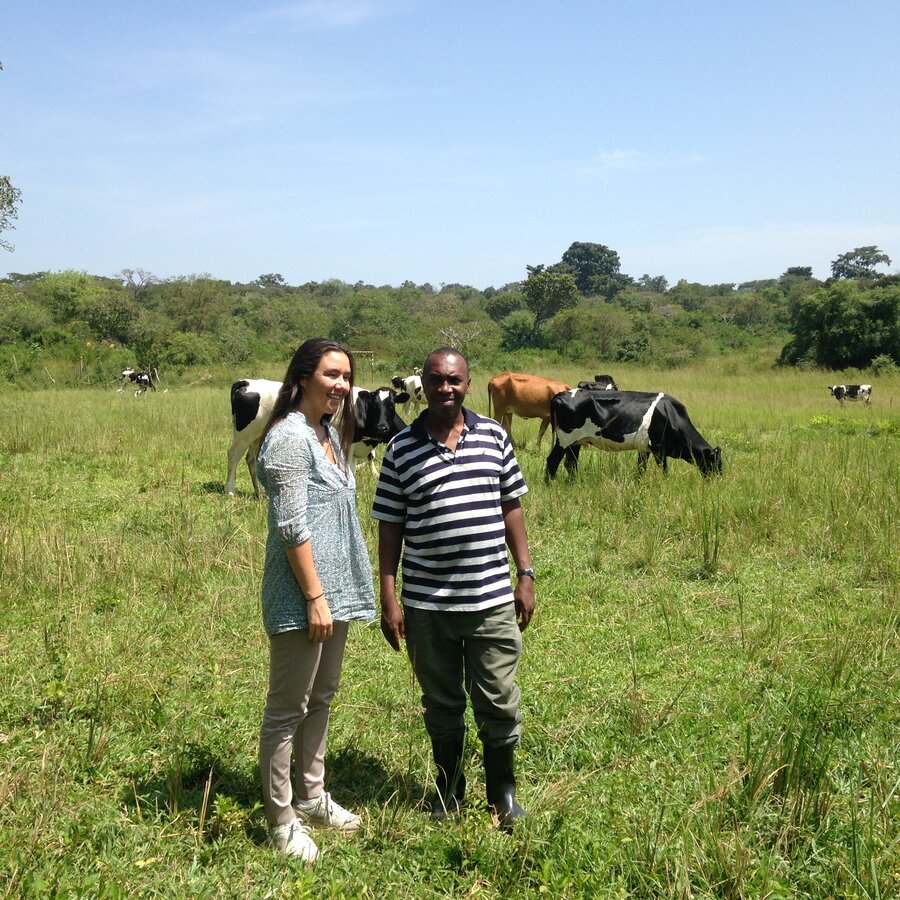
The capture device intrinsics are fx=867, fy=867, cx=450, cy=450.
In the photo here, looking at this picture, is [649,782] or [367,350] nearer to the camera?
[649,782]

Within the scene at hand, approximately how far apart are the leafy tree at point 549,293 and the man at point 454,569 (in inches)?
1949

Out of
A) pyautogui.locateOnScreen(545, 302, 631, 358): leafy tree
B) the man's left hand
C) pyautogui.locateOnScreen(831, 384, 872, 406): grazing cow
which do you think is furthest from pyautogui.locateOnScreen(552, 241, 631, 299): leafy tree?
the man's left hand

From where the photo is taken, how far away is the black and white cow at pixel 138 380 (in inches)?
1023

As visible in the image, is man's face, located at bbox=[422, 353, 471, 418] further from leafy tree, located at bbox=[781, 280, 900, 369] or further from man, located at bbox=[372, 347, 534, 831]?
leafy tree, located at bbox=[781, 280, 900, 369]

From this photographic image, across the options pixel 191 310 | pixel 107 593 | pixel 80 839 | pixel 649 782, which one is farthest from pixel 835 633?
pixel 191 310

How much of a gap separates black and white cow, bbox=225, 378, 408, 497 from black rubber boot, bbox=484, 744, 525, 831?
677 cm

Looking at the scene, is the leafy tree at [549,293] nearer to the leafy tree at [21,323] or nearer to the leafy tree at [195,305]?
the leafy tree at [195,305]

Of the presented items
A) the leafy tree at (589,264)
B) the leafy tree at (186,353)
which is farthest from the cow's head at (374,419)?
the leafy tree at (589,264)

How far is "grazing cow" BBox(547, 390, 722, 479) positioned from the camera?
998 cm

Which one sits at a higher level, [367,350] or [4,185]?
[4,185]

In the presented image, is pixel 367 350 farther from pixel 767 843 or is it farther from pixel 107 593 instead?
pixel 767 843

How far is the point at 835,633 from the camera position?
195 inches

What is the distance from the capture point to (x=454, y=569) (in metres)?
3.08

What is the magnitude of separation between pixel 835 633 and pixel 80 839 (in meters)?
4.01
